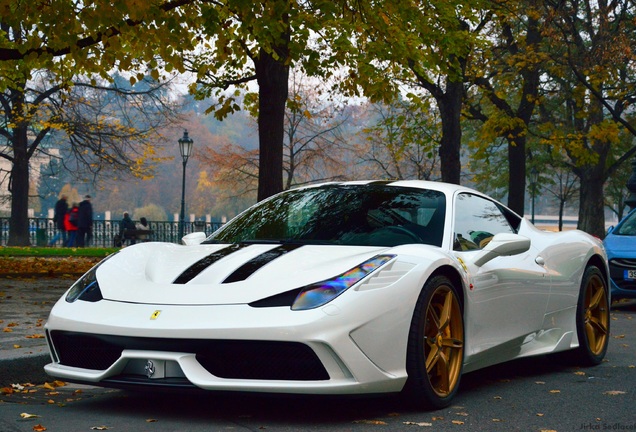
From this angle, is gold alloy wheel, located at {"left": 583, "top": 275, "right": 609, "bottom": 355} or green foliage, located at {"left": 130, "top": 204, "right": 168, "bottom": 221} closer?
gold alloy wheel, located at {"left": 583, "top": 275, "right": 609, "bottom": 355}

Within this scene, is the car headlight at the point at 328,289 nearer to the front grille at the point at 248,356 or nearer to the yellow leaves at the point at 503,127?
the front grille at the point at 248,356

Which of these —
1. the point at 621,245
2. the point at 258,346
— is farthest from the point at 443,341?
the point at 621,245

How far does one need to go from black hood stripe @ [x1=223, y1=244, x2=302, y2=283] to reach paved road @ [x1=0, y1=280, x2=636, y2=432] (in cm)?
63

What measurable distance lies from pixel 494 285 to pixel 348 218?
1.03 metres

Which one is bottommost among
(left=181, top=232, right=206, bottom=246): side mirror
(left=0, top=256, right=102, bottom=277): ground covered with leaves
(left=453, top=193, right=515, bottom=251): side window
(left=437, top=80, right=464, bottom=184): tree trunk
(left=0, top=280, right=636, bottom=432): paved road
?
(left=0, top=280, right=636, bottom=432): paved road

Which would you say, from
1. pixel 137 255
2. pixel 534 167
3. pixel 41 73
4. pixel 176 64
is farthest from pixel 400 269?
pixel 534 167

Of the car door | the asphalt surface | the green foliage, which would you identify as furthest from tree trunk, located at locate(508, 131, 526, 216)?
the green foliage

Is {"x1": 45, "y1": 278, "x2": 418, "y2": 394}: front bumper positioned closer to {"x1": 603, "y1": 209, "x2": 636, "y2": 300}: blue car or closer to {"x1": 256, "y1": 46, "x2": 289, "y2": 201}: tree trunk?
{"x1": 603, "y1": 209, "x2": 636, "y2": 300}: blue car

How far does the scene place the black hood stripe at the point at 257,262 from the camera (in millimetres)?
5336

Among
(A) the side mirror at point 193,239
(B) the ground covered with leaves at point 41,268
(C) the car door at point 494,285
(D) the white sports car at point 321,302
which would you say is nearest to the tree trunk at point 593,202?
(B) the ground covered with leaves at point 41,268

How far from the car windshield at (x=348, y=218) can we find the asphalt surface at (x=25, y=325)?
146cm

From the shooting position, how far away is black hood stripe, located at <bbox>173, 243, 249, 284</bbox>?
17.9 feet

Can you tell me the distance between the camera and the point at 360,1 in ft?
49.3

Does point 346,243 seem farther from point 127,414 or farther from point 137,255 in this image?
point 127,414
